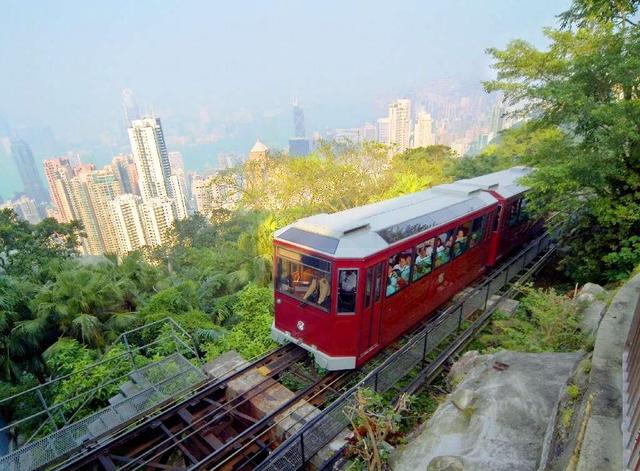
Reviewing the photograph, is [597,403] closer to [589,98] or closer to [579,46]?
[589,98]

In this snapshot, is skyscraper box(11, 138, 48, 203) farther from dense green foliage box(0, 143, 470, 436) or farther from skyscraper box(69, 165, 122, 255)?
dense green foliage box(0, 143, 470, 436)

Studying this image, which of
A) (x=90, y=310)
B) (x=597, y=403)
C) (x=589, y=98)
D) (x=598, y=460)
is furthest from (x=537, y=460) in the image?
(x=90, y=310)

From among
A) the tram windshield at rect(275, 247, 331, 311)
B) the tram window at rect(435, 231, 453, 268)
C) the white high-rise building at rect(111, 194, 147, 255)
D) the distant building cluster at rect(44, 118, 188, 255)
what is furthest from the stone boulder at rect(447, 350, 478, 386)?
the white high-rise building at rect(111, 194, 147, 255)

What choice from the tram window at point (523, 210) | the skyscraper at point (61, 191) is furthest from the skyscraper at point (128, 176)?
the tram window at point (523, 210)

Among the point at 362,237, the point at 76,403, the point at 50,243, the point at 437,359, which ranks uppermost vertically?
the point at 362,237

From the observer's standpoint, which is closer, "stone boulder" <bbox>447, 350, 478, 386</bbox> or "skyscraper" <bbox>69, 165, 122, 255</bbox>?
"stone boulder" <bbox>447, 350, 478, 386</bbox>

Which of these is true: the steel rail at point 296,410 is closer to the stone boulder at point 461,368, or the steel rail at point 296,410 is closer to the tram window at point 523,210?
the stone boulder at point 461,368
